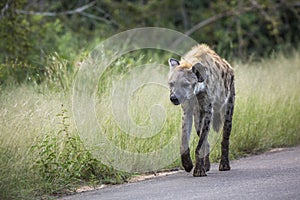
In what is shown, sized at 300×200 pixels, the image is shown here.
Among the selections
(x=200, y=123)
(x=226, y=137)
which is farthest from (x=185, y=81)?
(x=226, y=137)

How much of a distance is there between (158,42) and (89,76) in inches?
354

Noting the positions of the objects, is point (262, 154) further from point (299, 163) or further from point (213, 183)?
point (213, 183)

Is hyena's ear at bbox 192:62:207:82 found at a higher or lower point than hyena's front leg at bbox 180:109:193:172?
higher

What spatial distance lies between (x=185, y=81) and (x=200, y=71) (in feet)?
0.90

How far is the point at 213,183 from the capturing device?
7.68 meters

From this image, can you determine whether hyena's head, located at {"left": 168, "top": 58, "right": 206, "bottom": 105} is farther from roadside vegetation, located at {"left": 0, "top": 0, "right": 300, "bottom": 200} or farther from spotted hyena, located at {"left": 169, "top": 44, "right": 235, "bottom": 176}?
roadside vegetation, located at {"left": 0, "top": 0, "right": 300, "bottom": 200}

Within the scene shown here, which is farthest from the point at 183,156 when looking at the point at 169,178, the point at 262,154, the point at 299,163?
the point at 262,154

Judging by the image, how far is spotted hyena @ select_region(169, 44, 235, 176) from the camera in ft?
27.3

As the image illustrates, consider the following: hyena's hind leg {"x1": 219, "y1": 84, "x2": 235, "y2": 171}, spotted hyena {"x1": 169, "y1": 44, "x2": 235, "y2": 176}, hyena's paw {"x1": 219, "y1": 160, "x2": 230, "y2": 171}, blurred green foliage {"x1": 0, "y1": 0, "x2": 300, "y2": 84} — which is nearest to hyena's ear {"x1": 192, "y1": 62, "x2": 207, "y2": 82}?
spotted hyena {"x1": 169, "y1": 44, "x2": 235, "y2": 176}

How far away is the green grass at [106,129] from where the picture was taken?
25.5ft

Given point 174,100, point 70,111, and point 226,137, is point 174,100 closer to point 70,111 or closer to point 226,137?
point 226,137

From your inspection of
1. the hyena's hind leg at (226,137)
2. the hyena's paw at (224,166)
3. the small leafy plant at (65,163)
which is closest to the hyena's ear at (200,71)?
the hyena's hind leg at (226,137)

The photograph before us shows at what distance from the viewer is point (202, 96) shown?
8.61 metres

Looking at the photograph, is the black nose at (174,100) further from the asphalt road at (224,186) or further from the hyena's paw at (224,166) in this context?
the hyena's paw at (224,166)
